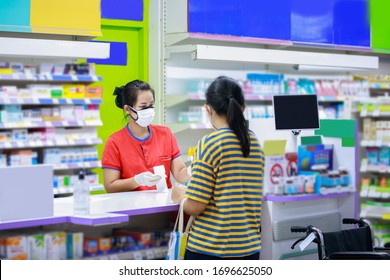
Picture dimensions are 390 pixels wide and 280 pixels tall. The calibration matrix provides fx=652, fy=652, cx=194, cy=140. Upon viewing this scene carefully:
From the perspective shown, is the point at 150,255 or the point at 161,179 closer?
the point at 150,255

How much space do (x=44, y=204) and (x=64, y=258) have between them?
0.36 metres

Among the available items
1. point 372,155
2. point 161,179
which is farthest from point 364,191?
point 161,179

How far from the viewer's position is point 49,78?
705cm

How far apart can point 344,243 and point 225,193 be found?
1.10 meters

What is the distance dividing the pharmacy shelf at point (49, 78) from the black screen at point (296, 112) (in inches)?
126

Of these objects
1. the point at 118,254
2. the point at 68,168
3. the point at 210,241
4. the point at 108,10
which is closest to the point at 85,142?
the point at 68,168

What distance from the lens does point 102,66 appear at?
7.71 meters

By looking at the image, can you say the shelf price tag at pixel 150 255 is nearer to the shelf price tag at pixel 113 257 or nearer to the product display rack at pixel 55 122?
the shelf price tag at pixel 113 257

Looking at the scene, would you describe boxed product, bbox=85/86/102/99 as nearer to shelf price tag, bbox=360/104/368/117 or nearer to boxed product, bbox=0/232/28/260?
shelf price tag, bbox=360/104/368/117

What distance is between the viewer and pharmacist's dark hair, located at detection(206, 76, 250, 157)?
3.07 metres

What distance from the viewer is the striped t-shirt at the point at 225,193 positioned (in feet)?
10.0

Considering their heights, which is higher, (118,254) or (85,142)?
(85,142)

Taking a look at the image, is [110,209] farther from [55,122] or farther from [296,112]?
[55,122]

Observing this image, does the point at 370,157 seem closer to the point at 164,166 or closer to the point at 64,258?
the point at 164,166
